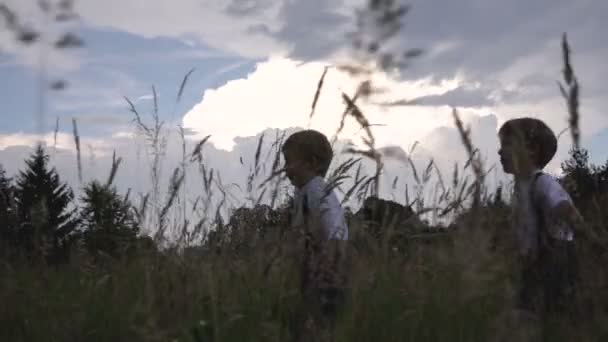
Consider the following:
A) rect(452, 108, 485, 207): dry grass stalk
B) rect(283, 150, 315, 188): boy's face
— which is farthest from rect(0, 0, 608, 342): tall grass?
Result: rect(283, 150, 315, 188): boy's face

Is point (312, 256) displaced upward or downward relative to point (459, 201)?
downward

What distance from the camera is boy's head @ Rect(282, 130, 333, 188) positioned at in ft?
13.4

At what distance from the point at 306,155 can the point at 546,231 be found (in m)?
1.41

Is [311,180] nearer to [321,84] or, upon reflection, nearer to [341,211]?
[341,211]

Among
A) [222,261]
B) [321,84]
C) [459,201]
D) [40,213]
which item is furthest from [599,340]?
[40,213]

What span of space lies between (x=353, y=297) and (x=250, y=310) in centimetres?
38

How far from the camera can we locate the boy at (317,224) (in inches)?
84.5

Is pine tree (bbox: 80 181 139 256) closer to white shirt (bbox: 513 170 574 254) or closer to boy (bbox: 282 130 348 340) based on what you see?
boy (bbox: 282 130 348 340)

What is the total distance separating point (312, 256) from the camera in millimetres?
2254

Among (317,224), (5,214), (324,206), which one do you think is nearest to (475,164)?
(317,224)

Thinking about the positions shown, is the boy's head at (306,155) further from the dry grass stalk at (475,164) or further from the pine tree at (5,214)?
the dry grass stalk at (475,164)

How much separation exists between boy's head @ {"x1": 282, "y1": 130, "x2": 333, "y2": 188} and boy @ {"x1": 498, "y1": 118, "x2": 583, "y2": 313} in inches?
40.0

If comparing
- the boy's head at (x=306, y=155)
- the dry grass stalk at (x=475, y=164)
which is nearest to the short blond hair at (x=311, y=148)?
the boy's head at (x=306, y=155)

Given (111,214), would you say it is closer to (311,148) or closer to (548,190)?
(311,148)
